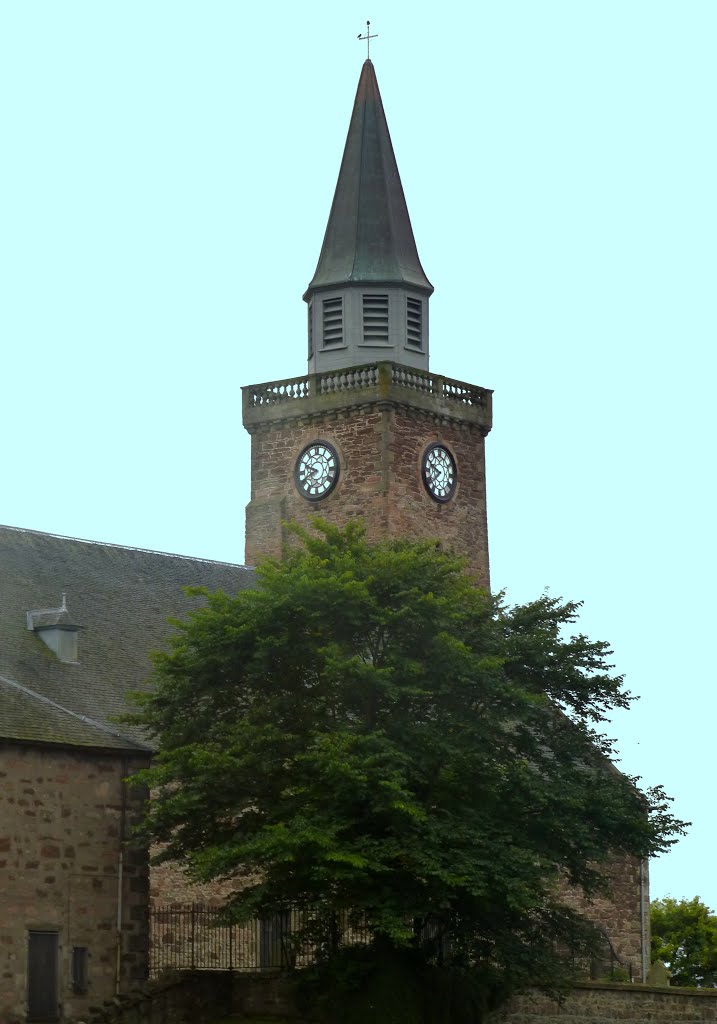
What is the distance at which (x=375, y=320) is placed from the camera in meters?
61.5

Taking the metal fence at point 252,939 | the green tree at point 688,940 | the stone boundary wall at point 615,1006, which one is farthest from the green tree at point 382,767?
A: the green tree at point 688,940

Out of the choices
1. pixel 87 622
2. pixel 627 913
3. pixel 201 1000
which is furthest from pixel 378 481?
pixel 201 1000

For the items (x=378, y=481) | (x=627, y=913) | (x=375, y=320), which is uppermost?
(x=375, y=320)

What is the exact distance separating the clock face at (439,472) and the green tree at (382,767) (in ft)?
55.9

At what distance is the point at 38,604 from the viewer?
160ft

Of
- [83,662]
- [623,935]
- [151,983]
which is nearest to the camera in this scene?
[151,983]

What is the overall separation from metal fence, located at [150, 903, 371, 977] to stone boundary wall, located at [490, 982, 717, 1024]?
11.0 ft

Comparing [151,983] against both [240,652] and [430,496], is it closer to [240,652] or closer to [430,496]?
[240,652]

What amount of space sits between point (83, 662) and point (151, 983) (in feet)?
29.0

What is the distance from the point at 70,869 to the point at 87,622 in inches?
354

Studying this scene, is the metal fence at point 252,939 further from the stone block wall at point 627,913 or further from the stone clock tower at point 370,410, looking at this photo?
the stone clock tower at point 370,410

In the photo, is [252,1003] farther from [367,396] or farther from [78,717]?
[367,396]

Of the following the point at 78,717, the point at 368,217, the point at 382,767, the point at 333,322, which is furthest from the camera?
the point at 368,217

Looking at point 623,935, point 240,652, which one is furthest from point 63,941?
point 623,935
